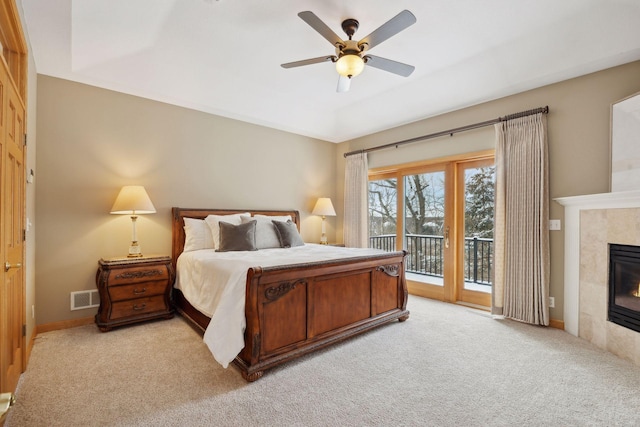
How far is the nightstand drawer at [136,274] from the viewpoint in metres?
3.18

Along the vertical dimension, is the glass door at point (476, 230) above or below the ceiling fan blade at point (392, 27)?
below

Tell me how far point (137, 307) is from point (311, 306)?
6.61 ft

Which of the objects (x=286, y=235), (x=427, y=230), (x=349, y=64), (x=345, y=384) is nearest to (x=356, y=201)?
(x=427, y=230)

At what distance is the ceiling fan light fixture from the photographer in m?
2.59

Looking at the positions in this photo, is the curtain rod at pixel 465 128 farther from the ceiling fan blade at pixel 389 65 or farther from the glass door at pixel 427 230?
the ceiling fan blade at pixel 389 65

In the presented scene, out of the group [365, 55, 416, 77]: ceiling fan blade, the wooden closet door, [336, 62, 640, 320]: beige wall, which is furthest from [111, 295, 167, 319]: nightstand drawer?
[336, 62, 640, 320]: beige wall

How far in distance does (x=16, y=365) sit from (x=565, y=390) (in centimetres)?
378

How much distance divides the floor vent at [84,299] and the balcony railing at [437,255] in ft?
13.3

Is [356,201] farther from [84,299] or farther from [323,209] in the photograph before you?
[84,299]

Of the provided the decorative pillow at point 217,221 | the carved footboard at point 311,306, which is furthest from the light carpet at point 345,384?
the decorative pillow at point 217,221

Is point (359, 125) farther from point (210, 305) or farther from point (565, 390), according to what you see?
point (565, 390)

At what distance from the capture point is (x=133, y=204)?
333 centimetres

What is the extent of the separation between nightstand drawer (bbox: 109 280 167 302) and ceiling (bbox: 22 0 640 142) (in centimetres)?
227

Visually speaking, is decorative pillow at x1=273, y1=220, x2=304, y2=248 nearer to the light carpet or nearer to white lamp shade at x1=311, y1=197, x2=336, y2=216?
white lamp shade at x1=311, y1=197, x2=336, y2=216
